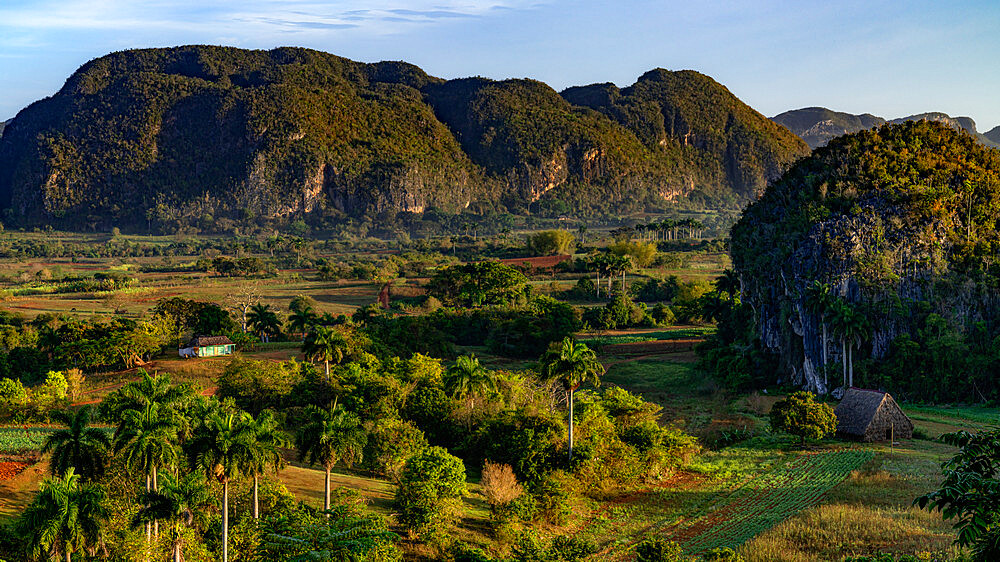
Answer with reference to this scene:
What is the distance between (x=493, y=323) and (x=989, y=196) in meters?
43.4

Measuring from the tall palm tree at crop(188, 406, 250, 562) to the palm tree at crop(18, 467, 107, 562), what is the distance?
12.4 feet

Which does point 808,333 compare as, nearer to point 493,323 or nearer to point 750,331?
point 750,331

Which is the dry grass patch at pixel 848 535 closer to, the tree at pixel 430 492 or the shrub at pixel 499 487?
the shrub at pixel 499 487

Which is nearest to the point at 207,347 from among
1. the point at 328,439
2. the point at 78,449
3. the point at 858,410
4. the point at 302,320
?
the point at 302,320

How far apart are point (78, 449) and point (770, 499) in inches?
1049

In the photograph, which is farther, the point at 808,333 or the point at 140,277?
the point at 140,277

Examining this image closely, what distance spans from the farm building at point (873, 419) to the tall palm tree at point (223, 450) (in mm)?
33079

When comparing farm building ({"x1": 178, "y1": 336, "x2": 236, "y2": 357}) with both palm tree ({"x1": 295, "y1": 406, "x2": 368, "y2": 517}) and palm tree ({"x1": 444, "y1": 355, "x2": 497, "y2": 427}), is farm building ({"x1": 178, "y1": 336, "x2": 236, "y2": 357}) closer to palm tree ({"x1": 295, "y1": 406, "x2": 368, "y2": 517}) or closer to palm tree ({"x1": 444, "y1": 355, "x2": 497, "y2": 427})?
palm tree ({"x1": 444, "y1": 355, "x2": 497, "y2": 427})

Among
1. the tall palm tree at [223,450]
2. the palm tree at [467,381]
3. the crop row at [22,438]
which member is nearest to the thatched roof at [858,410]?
the palm tree at [467,381]

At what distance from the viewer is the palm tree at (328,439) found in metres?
28.1

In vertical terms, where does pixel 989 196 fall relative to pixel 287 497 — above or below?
above

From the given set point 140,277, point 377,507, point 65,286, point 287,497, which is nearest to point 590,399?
point 377,507

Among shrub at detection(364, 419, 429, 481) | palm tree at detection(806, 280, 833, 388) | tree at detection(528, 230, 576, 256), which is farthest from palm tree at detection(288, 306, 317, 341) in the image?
tree at detection(528, 230, 576, 256)

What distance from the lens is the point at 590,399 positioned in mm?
39312
